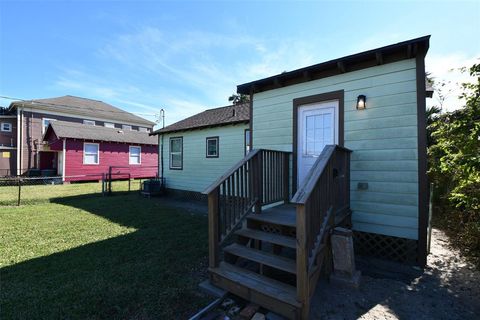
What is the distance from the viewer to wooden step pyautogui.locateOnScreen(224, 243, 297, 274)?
2610 mm

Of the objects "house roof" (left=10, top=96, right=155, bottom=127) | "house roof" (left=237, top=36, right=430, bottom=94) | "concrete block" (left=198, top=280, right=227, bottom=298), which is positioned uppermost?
"house roof" (left=10, top=96, right=155, bottom=127)

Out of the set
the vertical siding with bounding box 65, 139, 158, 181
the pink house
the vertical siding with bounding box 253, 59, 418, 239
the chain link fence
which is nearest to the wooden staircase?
the vertical siding with bounding box 253, 59, 418, 239

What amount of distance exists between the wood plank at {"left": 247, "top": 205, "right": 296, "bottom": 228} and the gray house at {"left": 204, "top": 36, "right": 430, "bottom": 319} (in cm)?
2

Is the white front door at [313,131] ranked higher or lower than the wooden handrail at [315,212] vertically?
higher

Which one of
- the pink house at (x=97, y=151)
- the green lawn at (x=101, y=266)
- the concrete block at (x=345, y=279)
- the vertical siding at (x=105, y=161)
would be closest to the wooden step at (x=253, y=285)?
the green lawn at (x=101, y=266)

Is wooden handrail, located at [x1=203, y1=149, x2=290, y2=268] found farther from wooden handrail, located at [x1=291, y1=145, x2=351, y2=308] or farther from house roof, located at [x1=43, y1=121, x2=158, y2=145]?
house roof, located at [x1=43, y1=121, x2=158, y2=145]

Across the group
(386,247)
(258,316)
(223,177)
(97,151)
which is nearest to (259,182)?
(223,177)

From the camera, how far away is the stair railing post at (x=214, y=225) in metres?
2.90

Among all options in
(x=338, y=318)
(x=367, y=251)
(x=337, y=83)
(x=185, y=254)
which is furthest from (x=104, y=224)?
(x=337, y=83)

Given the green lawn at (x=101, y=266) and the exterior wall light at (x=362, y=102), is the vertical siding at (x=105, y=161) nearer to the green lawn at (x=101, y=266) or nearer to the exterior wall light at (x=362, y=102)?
the green lawn at (x=101, y=266)

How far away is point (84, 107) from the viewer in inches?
861

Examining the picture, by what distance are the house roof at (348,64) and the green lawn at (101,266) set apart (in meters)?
3.71

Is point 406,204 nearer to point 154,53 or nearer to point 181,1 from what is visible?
point 181,1

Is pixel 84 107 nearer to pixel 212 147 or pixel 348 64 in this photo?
pixel 212 147
